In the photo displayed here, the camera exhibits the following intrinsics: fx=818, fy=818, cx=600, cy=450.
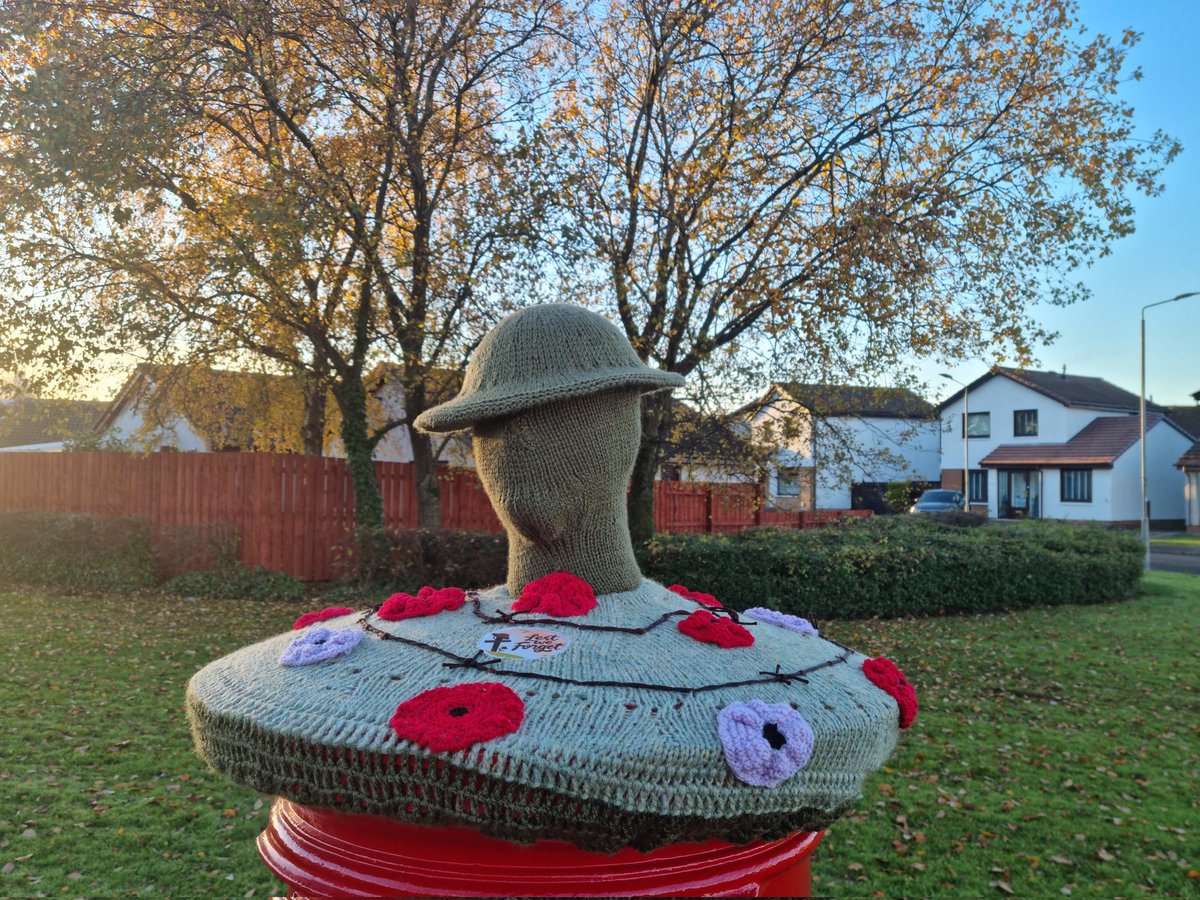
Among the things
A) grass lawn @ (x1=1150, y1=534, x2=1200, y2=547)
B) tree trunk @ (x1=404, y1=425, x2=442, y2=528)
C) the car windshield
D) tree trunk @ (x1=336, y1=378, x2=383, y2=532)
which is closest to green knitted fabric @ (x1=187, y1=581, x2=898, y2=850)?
tree trunk @ (x1=336, y1=378, x2=383, y2=532)

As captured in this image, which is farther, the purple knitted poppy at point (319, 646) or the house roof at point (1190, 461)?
the house roof at point (1190, 461)

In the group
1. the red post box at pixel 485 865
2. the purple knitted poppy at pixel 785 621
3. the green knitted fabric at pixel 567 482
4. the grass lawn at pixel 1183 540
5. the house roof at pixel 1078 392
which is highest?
the house roof at pixel 1078 392

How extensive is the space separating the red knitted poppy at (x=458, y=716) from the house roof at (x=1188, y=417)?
146 ft

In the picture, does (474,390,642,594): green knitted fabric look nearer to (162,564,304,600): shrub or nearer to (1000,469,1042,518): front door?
(162,564,304,600): shrub

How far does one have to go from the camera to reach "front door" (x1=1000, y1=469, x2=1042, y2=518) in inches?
1347

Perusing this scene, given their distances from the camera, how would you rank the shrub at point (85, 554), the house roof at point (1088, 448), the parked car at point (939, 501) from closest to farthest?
the shrub at point (85, 554), the parked car at point (939, 501), the house roof at point (1088, 448)

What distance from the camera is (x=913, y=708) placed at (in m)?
1.85

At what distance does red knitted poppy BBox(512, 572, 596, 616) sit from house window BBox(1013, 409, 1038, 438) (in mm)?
37659

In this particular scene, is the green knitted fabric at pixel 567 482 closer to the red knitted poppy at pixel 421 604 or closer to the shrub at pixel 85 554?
the red knitted poppy at pixel 421 604

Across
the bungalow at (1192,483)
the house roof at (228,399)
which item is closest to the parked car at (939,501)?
the bungalow at (1192,483)

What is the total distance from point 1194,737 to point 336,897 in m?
7.76

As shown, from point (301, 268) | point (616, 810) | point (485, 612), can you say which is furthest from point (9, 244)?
point (616, 810)

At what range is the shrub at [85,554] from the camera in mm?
13000

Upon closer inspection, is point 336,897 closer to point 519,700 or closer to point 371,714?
point 371,714
